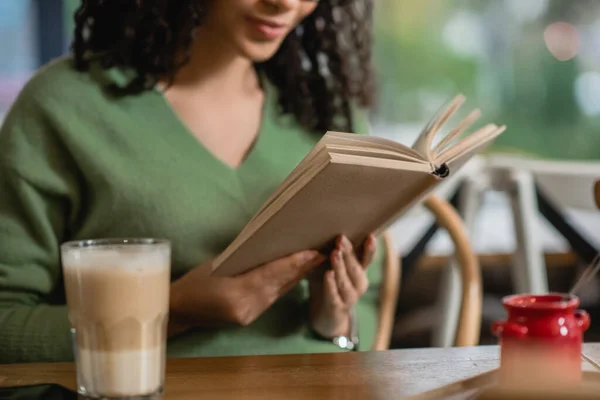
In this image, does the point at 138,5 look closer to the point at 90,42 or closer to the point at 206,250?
the point at 90,42

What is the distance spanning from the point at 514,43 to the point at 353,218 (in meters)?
2.29

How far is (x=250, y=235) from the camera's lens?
0.83 meters

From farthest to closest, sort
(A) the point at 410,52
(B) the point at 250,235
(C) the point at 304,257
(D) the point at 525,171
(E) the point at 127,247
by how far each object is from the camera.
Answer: (A) the point at 410,52
(D) the point at 525,171
(C) the point at 304,257
(B) the point at 250,235
(E) the point at 127,247

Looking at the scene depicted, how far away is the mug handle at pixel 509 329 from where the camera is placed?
713 mm

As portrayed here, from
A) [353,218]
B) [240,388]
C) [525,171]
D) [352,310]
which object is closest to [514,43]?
[525,171]

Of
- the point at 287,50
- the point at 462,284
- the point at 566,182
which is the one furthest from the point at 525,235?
the point at 287,50

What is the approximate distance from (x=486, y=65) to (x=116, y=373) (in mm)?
2545

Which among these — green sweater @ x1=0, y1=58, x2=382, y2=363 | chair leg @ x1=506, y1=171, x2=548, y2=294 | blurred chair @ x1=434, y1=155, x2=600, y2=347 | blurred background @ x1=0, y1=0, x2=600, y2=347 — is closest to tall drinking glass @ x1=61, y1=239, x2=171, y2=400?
green sweater @ x1=0, y1=58, x2=382, y2=363

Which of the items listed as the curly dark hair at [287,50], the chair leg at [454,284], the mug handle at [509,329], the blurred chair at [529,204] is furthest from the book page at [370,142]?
the blurred chair at [529,204]

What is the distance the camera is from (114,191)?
3.73ft

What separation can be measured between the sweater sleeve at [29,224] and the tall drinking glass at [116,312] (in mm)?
339

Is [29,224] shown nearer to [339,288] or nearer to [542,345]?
[339,288]

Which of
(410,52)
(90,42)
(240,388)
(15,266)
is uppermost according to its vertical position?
(410,52)

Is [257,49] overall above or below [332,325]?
above
